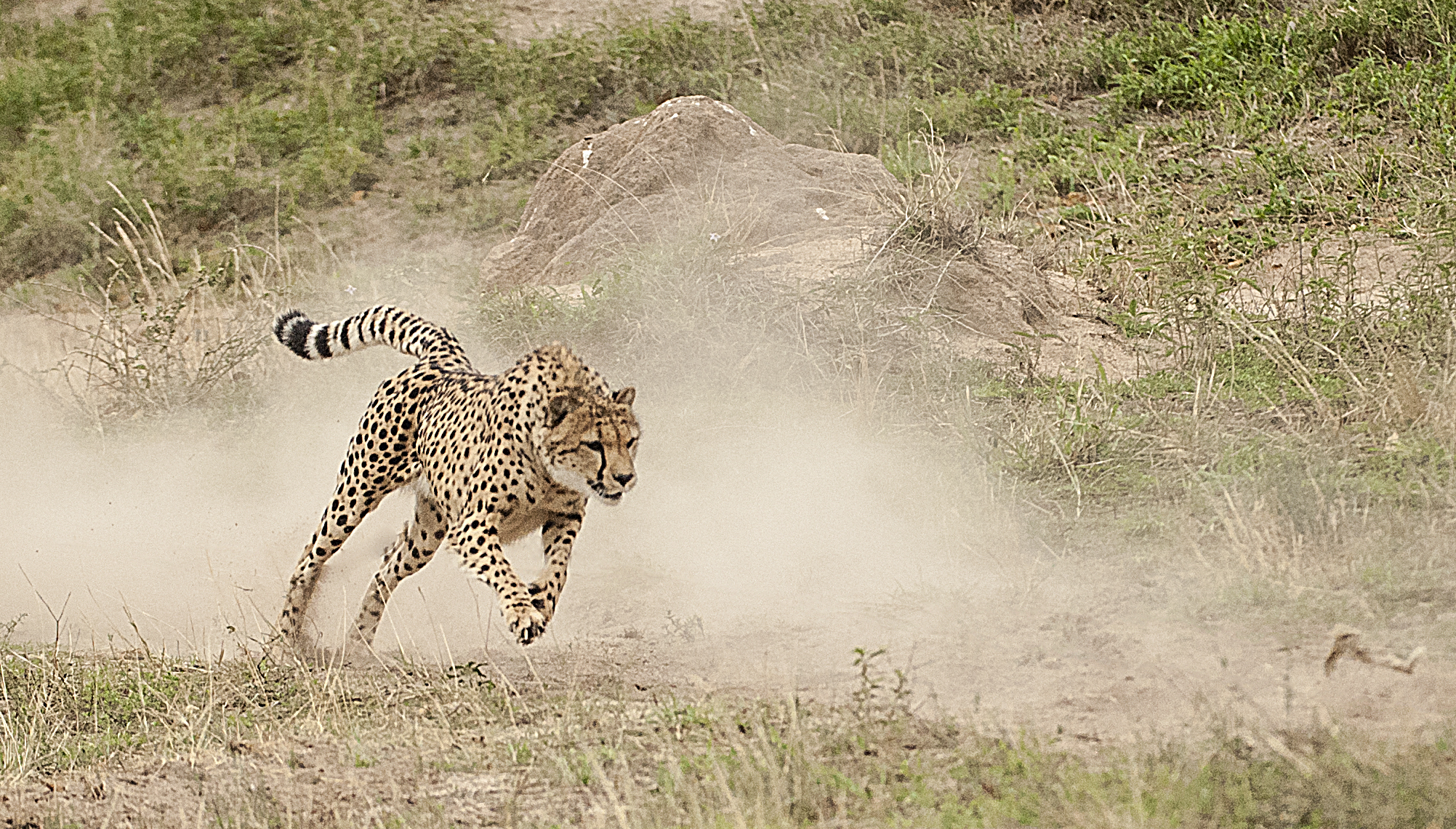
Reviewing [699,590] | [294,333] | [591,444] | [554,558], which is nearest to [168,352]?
[294,333]

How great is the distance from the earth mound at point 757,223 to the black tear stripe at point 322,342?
2.52m

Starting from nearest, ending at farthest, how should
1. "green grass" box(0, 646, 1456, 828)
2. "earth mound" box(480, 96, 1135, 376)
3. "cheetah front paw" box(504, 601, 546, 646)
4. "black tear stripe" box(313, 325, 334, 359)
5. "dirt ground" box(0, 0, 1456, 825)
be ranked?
"green grass" box(0, 646, 1456, 828)
"dirt ground" box(0, 0, 1456, 825)
"cheetah front paw" box(504, 601, 546, 646)
"black tear stripe" box(313, 325, 334, 359)
"earth mound" box(480, 96, 1135, 376)

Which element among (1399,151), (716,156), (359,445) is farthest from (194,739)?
(1399,151)

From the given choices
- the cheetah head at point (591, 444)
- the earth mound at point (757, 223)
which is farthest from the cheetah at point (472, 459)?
the earth mound at point (757, 223)

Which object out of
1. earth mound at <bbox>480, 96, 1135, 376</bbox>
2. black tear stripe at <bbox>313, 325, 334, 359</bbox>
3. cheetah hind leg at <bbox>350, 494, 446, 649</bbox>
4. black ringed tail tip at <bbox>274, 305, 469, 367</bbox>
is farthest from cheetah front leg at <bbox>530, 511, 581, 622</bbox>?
earth mound at <bbox>480, 96, 1135, 376</bbox>

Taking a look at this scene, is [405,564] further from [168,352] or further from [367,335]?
[168,352]

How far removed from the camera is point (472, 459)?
5.27 metres

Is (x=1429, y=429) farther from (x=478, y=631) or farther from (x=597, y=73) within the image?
(x=597, y=73)

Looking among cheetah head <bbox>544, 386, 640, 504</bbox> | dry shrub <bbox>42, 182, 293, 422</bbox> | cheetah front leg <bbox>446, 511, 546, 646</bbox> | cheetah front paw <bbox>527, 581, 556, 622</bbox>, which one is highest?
cheetah head <bbox>544, 386, 640, 504</bbox>

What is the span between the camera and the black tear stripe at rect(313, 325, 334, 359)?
6059 mm

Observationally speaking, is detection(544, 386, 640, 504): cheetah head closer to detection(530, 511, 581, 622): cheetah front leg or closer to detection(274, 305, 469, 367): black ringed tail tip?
detection(530, 511, 581, 622): cheetah front leg

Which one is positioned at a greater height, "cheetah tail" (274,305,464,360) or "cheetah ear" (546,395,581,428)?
"cheetah ear" (546,395,581,428)

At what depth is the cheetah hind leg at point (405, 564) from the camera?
19.0 feet

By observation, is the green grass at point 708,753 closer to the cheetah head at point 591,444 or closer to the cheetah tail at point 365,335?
the cheetah head at point 591,444
